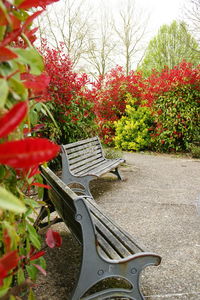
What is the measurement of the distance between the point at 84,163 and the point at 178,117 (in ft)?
15.1

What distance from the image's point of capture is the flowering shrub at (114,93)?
32.8ft

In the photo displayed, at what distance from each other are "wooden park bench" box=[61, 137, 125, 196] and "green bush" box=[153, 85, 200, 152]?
368 cm

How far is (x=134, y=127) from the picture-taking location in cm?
945

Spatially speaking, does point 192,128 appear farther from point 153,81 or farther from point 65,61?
point 65,61

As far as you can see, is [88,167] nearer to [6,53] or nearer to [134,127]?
[6,53]

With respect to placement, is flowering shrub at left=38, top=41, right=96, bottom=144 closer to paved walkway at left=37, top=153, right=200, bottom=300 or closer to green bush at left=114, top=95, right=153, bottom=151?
paved walkway at left=37, top=153, right=200, bottom=300

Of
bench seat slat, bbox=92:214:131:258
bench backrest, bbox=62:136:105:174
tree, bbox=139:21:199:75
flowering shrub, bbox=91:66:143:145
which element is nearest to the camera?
bench seat slat, bbox=92:214:131:258

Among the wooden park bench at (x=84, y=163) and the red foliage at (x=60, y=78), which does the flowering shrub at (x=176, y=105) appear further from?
the red foliage at (x=60, y=78)

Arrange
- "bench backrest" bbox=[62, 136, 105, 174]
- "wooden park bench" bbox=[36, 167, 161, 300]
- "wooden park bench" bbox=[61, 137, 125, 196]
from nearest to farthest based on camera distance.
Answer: "wooden park bench" bbox=[36, 167, 161, 300] < "wooden park bench" bbox=[61, 137, 125, 196] < "bench backrest" bbox=[62, 136, 105, 174]

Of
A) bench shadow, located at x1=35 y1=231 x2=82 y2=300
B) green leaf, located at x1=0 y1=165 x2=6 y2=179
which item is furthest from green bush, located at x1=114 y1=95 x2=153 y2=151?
green leaf, located at x1=0 y1=165 x2=6 y2=179

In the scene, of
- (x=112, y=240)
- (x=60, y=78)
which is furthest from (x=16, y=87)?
(x=60, y=78)

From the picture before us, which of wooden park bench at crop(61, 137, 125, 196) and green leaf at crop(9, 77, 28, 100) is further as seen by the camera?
wooden park bench at crop(61, 137, 125, 196)

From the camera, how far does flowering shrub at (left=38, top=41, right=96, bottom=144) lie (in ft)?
17.3

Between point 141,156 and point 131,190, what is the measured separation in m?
3.76
